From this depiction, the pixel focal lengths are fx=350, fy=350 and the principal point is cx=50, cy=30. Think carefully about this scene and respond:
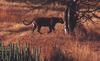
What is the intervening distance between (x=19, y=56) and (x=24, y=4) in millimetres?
6053

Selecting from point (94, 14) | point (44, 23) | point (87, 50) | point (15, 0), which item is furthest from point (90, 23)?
point (15, 0)

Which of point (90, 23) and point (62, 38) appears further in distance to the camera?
point (90, 23)

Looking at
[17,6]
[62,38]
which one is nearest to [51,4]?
[17,6]

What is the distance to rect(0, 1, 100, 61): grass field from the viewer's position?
1181cm

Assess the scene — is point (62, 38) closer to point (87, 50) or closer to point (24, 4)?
point (87, 50)

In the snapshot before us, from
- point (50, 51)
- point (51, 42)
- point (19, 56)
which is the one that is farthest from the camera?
point (51, 42)

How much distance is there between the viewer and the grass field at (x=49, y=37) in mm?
11812

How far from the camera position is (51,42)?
1294 centimetres

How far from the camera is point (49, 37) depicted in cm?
1355

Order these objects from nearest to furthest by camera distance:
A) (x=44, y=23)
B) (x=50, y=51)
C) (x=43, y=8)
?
(x=50, y=51) < (x=44, y=23) < (x=43, y=8)

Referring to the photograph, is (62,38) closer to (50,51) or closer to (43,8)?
(50,51)

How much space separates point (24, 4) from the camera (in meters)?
16.8

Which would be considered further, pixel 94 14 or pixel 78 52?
pixel 94 14

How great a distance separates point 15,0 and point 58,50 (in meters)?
5.97
